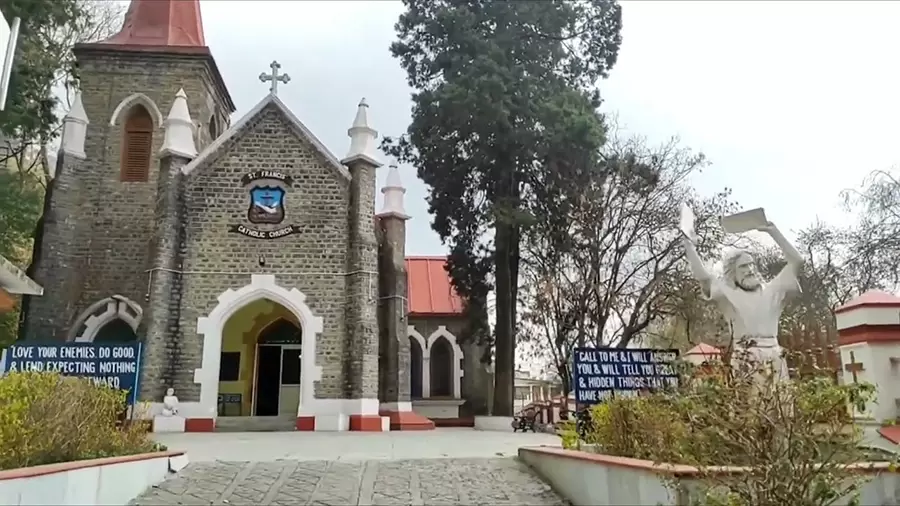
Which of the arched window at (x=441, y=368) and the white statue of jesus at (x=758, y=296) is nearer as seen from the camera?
the white statue of jesus at (x=758, y=296)

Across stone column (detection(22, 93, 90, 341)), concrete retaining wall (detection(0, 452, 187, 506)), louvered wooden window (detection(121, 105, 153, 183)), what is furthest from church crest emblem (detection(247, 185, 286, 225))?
concrete retaining wall (detection(0, 452, 187, 506))

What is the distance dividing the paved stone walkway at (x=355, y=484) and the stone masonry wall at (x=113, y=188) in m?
11.1

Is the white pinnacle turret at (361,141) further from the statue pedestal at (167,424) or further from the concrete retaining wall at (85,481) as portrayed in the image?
the concrete retaining wall at (85,481)

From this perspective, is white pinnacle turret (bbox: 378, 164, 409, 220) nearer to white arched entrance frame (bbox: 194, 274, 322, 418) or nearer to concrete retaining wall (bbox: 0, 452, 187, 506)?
white arched entrance frame (bbox: 194, 274, 322, 418)

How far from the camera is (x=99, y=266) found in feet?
62.5

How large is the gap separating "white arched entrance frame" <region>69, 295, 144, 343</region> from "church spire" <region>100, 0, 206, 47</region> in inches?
309

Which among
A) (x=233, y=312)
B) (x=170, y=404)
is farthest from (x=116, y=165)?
(x=170, y=404)

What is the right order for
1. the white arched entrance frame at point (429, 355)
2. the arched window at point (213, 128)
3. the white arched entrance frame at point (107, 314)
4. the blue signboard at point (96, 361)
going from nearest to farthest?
the blue signboard at point (96, 361), the white arched entrance frame at point (107, 314), the arched window at point (213, 128), the white arched entrance frame at point (429, 355)

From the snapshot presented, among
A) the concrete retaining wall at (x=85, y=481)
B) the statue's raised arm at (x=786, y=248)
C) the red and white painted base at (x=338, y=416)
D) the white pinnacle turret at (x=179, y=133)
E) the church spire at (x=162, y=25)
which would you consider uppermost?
the church spire at (x=162, y=25)

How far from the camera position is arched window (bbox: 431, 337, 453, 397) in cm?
2623

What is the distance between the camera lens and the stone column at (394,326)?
18.3m

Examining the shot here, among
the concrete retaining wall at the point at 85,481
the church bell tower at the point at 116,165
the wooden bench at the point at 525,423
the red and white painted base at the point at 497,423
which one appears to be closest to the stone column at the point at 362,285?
the church bell tower at the point at 116,165

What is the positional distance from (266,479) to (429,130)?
581 inches

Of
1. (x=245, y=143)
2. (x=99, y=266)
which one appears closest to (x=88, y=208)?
(x=99, y=266)
